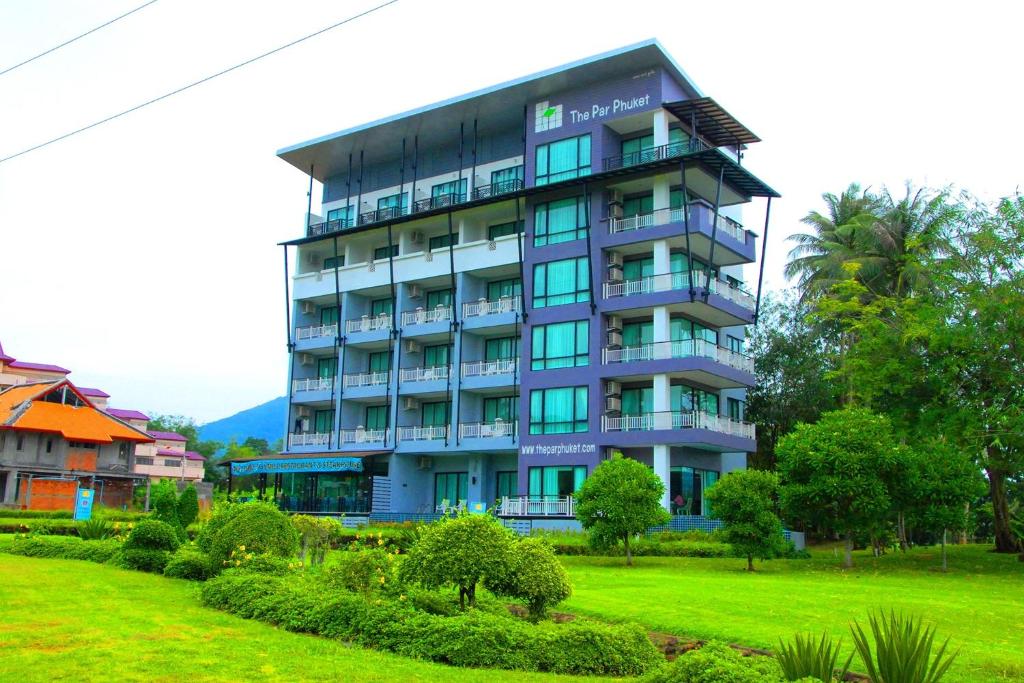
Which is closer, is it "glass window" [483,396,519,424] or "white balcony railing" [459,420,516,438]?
"white balcony railing" [459,420,516,438]

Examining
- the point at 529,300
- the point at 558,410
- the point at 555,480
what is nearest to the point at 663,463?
the point at 555,480

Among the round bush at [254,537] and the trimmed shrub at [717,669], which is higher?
the round bush at [254,537]

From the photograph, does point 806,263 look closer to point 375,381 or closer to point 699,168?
point 699,168

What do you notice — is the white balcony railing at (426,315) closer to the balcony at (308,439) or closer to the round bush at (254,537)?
the balcony at (308,439)

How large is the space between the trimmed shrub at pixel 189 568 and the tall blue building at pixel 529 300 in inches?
764

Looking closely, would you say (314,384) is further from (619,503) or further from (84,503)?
(619,503)

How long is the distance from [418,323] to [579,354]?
936 cm

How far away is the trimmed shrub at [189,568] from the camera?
19031mm

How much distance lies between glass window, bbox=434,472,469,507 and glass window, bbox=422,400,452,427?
2.36 meters

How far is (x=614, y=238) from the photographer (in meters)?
38.2

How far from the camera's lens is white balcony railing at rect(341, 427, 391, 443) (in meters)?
44.2

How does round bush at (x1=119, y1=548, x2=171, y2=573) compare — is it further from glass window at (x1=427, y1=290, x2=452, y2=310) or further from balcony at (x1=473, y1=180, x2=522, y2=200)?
glass window at (x1=427, y1=290, x2=452, y2=310)

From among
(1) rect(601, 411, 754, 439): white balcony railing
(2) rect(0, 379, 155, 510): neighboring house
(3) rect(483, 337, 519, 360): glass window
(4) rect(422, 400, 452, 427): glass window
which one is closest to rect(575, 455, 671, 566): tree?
(1) rect(601, 411, 754, 439): white balcony railing

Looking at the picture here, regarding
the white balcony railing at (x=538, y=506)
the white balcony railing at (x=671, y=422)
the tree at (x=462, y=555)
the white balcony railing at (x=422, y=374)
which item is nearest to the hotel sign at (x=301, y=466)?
the white balcony railing at (x=422, y=374)
